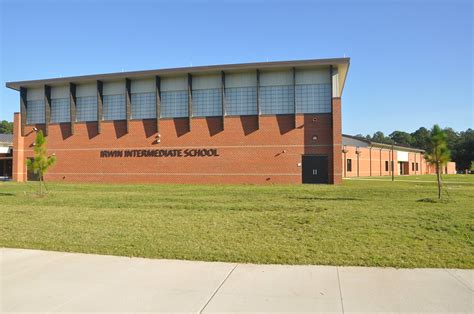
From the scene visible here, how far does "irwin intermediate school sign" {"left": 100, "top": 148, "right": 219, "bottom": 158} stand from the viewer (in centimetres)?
3756

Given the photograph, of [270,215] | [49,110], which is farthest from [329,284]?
[49,110]

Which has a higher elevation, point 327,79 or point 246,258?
point 327,79

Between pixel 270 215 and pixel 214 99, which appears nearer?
pixel 270 215

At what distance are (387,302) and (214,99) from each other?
33.5 meters

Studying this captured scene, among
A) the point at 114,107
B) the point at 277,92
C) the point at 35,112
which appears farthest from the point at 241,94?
the point at 35,112

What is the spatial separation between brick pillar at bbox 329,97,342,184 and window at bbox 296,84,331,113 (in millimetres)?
901

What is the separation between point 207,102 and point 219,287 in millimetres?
32827

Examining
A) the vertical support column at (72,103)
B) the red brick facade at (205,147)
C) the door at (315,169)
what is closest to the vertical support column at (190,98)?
the red brick facade at (205,147)

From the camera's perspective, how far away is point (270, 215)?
12750 mm

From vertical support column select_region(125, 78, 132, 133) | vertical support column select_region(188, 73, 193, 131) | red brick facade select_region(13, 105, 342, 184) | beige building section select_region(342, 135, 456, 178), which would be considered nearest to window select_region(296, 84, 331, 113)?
red brick facade select_region(13, 105, 342, 184)

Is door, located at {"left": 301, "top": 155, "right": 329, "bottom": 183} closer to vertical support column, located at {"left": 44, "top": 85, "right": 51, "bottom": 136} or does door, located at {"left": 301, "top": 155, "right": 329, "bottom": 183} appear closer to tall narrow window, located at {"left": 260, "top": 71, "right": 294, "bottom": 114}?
tall narrow window, located at {"left": 260, "top": 71, "right": 294, "bottom": 114}

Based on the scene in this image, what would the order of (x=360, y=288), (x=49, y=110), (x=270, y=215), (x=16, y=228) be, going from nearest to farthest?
(x=360, y=288) < (x=16, y=228) < (x=270, y=215) < (x=49, y=110)

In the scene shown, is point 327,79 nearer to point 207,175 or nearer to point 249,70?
point 249,70

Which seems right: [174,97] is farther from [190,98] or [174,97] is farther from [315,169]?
[315,169]
